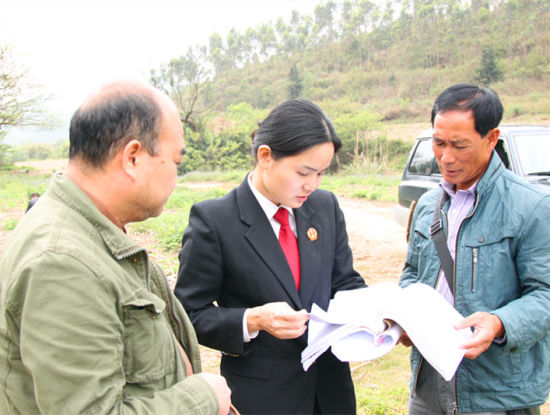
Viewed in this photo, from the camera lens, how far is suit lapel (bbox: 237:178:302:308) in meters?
1.60

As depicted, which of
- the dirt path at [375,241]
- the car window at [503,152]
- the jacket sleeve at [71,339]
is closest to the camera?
the jacket sleeve at [71,339]

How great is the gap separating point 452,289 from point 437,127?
68cm

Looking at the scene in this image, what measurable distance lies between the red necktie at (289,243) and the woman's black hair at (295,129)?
265 mm

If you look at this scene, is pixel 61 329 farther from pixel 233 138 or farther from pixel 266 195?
pixel 233 138

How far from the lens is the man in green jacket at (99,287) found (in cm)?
85

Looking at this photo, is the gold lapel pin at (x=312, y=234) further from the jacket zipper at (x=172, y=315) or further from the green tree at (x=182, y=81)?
the green tree at (x=182, y=81)

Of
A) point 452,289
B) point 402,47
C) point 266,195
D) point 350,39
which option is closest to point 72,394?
point 266,195

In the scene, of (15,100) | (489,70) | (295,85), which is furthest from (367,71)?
(15,100)

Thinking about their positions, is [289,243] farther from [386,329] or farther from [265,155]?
[386,329]

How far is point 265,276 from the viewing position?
1591 millimetres

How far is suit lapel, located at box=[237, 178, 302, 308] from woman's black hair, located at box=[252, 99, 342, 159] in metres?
0.23

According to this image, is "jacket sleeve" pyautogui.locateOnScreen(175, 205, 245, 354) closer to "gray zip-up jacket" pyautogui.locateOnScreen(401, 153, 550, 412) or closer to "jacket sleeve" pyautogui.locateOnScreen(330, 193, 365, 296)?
"jacket sleeve" pyautogui.locateOnScreen(330, 193, 365, 296)

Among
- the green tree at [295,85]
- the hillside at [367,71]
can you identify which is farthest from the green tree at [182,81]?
the green tree at [295,85]

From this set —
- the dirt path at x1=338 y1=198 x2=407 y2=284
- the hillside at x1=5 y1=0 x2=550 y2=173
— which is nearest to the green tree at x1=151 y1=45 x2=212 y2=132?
the hillside at x1=5 y1=0 x2=550 y2=173
